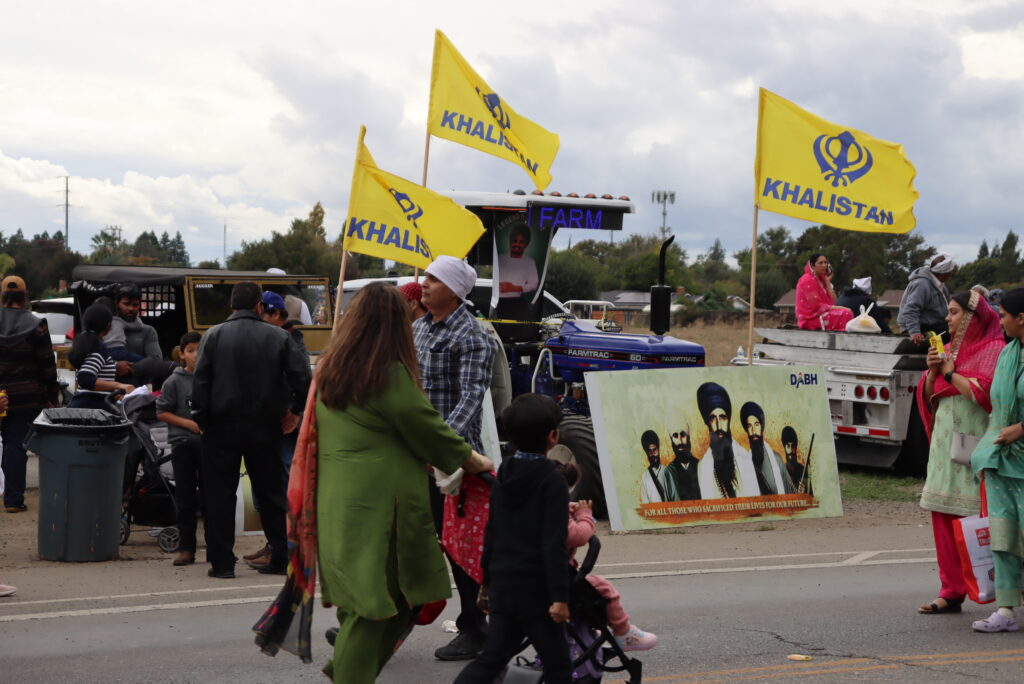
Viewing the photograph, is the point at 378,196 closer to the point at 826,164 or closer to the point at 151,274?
the point at 826,164

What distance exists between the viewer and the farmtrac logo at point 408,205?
1130 centimetres

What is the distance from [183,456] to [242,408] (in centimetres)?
108

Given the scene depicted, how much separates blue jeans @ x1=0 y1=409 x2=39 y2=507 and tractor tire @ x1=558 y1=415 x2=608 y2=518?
179 inches

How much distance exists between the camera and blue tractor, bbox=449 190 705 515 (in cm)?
1123

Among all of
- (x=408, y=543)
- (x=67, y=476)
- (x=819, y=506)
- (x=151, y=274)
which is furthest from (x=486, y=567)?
(x=151, y=274)

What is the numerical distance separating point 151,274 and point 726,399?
909 cm

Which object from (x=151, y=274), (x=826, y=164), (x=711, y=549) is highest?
(x=826, y=164)

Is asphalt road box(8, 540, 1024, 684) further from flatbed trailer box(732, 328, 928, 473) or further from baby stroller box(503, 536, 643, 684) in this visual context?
flatbed trailer box(732, 328, 928, 473)

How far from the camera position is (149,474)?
30.9ft

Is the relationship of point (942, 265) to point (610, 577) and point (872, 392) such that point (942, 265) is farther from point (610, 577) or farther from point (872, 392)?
point (610, 577)

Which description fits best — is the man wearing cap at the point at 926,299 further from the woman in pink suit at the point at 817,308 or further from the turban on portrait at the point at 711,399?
the turban on portrait at the point at 711,399

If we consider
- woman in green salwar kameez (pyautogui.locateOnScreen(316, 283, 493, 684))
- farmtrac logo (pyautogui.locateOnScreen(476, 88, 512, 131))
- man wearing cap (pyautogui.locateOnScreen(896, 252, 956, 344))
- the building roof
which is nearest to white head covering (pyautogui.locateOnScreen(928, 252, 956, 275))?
man wearing cap (pyautogui.locateOnScreen(896, 252, 956, 344))

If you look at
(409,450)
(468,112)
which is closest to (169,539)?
(409,450)

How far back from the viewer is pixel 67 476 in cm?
839
